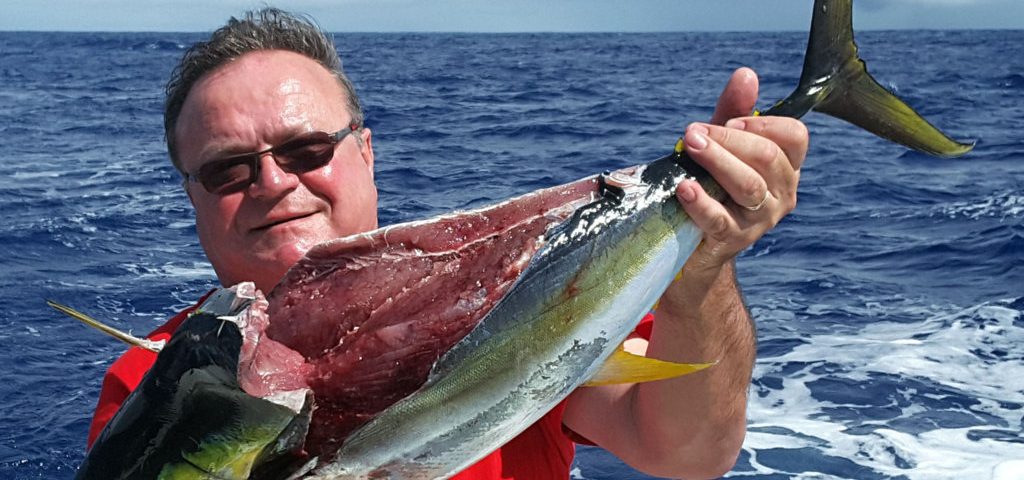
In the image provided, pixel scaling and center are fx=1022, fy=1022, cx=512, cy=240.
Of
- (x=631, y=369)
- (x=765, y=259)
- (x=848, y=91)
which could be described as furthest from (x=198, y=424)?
(x=765, y=259)

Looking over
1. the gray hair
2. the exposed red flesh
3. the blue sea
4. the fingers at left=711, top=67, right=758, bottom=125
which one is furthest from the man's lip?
the blue sea

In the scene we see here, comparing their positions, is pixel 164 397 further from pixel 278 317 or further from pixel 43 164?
pixel 43 164

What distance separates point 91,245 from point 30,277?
1.51 metres

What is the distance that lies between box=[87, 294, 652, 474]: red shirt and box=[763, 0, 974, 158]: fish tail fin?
3.10ft

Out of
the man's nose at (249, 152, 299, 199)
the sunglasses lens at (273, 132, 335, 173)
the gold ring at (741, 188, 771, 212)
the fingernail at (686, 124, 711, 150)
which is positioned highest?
the fingernail at (686, 124, 711, 150)

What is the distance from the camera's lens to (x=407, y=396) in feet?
6.01

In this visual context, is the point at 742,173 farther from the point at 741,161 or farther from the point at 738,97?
the point at 738,97

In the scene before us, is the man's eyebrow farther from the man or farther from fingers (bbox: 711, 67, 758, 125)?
fingers (bbox: 711, 67, 758, 125)

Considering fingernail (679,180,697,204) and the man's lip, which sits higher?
fingernail (679,180,697,204)

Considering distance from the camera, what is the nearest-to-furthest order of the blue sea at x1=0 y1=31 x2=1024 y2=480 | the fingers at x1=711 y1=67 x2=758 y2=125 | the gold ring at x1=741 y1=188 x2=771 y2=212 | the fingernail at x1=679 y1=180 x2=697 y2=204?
the fingernail at x1=679 y1=180 x2=697 y2=204 < the gold ring at x1=741 y1=188 x2=771 y2=212 < the fingers at x1=711 y1=67 x2=758 y2=125 < the blue sea at x1=0 y1=31 x2=1024 y2=480

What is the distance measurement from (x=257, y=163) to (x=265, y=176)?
0.15 ft

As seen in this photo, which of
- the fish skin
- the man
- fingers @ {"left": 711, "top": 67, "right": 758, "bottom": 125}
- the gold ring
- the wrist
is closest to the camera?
the fish skin

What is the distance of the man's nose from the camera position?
9.67 feet

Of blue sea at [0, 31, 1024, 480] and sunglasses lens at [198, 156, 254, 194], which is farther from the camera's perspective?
blue sea at [0, 31, 1024, 480]
